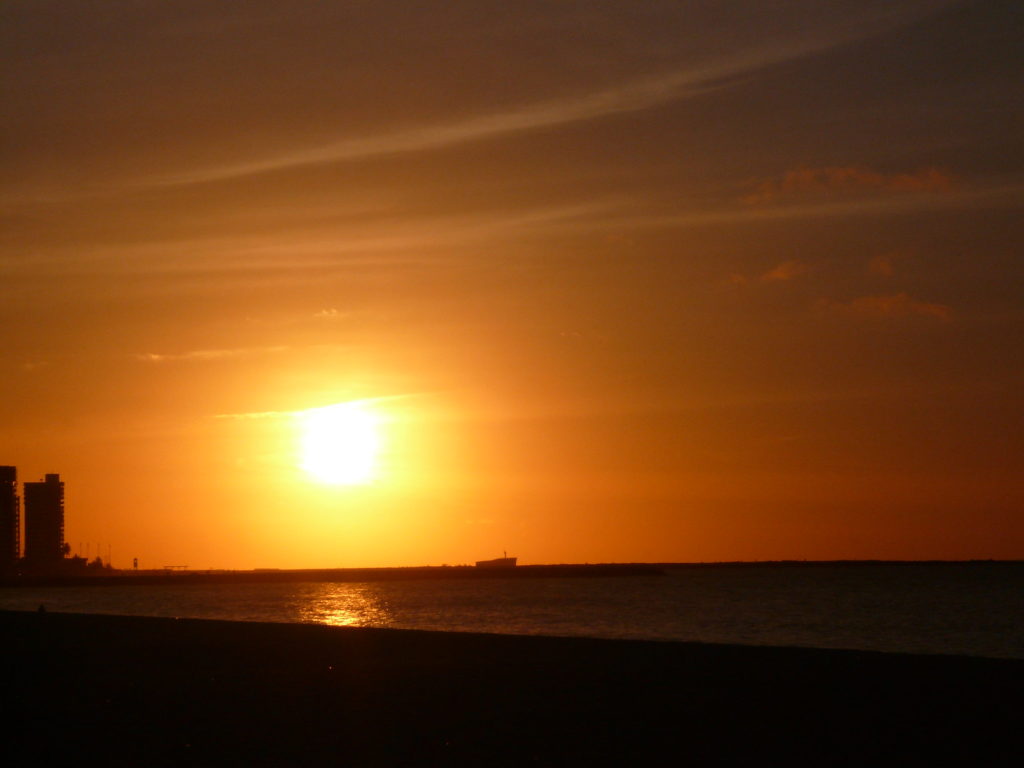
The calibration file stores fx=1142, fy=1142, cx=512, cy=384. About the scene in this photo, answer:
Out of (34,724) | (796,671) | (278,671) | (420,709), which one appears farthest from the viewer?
(278,671)

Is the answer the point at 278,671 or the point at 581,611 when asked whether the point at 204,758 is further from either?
the point at 581,611

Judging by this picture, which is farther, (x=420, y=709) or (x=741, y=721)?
(x=420, y=709)

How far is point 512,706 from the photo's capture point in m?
17.6

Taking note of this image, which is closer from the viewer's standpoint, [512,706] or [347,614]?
[512,706]

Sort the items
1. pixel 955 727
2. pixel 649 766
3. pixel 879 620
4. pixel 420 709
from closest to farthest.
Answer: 1. pixel 649 766
2. pixel 955 727
3. pixel 420 709
4. pixel 879 620

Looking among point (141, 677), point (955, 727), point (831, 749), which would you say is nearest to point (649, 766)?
point (831, 749)

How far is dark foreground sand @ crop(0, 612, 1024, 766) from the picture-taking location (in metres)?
13.8

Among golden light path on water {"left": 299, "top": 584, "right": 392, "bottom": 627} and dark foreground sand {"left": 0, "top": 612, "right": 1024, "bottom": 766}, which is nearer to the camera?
dark foreground sand {"left": 0, "top": 612, "right": 1024, "bottom": 766}

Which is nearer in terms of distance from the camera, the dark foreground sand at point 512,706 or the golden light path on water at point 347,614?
the dark foreground sand at point 512,706

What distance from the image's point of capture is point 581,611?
91875 millimetres

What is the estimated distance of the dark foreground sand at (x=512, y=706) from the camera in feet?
45.1

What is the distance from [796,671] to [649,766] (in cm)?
935

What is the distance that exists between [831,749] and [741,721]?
214cm

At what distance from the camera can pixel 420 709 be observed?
1730 cm
